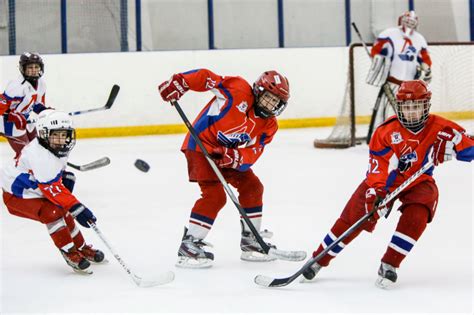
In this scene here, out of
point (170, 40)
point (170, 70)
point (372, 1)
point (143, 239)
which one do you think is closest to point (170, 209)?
point (143, 239)

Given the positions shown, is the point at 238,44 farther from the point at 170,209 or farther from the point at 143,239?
the point at 143,239

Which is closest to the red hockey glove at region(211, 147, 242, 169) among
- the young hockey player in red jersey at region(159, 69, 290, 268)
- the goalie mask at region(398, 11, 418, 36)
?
the young hockey player in red jersey at region(159, 69, 290, 268)

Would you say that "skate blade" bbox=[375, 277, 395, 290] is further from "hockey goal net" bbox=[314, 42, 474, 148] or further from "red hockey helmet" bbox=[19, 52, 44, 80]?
"hockey goal net" bbox=[314, 42, 474, 148]

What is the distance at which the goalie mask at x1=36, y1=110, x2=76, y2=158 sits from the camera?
2.90 m

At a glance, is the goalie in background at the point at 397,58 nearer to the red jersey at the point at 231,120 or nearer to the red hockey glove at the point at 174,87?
the red jersey at the point at 231,120

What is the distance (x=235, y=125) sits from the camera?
3150mm

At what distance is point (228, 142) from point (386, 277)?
846 millimetres

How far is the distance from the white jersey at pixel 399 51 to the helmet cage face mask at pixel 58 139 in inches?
177

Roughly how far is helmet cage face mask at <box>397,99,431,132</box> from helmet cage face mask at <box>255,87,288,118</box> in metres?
0.52

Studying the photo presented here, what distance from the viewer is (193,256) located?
3.07m

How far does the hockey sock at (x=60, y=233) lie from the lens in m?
2.97

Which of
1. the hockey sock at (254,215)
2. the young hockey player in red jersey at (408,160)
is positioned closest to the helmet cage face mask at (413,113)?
the young hockey player in red jersey at (408,160)

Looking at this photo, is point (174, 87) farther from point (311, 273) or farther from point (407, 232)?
point (407, 232)

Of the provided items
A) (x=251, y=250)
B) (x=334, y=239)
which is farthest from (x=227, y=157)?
(x=334, y=239)
